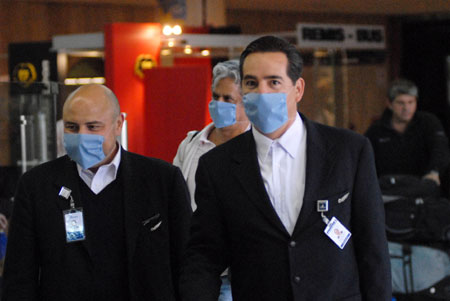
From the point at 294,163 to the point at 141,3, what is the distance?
14.0 metres

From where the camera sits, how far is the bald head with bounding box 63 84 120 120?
9.20 feet

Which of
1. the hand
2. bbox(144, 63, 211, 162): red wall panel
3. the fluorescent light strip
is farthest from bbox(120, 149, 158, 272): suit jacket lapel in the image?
the fluorescent light strip

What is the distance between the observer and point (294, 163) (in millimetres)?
2379

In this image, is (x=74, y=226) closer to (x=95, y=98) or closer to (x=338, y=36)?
(x=95, y=98)

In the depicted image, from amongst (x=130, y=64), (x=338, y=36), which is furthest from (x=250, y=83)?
(x=338, y=36)

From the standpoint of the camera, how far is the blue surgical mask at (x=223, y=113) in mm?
3588

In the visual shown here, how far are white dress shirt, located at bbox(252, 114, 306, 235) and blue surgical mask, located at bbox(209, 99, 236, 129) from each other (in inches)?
45.1

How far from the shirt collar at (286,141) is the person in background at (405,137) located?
3.91 meters

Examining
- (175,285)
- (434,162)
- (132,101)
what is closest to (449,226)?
(434,162)

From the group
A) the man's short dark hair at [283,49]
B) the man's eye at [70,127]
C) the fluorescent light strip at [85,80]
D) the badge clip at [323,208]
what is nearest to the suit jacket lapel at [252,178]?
the badge clip at [323,208]

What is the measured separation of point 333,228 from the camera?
2.29 metres

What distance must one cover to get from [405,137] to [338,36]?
5.94m

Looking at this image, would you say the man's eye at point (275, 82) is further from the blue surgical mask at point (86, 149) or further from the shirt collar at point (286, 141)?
the blue surgical mask at point (86, 149)

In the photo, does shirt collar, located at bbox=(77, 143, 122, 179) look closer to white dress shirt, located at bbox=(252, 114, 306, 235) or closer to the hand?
white dress shirt, located at bbox=(252, 114, 306, 235)
